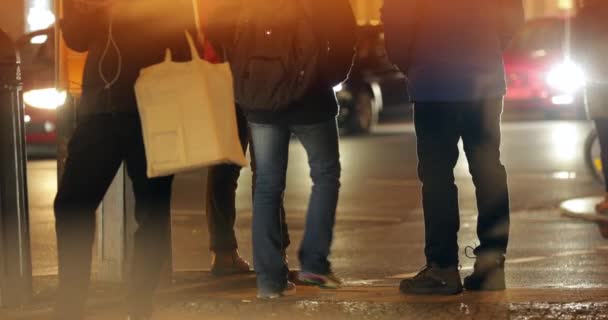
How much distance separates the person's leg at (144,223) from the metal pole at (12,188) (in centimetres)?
91

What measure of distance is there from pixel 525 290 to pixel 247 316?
1.32 metres

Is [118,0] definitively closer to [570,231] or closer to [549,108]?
[570,231]

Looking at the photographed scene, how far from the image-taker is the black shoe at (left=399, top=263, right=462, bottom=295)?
653cm

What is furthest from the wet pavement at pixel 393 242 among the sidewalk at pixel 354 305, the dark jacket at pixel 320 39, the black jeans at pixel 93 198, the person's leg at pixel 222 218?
the dark jacket at pixel 320 39

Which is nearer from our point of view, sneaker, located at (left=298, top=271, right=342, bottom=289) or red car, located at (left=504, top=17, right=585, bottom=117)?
sneaker, located at (left=298, top=271, right=342, bottom=289)

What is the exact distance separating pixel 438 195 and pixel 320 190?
550 mm

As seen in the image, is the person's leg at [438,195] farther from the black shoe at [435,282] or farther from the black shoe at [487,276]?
the black shoe at [487,276]

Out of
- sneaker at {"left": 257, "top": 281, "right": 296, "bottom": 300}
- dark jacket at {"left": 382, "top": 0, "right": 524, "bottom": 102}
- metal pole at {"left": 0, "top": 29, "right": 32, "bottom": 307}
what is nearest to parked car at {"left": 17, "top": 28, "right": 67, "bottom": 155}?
metal pole at {"left": 0, "top": 29, "right": 32, "bottom": 307}

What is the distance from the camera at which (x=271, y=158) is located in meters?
6.52

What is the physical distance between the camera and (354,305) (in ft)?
20.5

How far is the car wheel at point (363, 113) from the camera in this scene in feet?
63.2

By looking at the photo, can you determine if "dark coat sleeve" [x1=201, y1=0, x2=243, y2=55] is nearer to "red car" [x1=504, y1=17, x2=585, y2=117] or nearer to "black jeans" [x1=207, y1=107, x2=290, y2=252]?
"black jeans" [x1=207, y1=107, x2=290, y2=252]

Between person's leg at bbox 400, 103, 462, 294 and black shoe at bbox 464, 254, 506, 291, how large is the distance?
118 mm

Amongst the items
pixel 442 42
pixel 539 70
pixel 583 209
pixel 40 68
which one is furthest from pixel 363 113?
pixel 442 42
